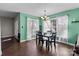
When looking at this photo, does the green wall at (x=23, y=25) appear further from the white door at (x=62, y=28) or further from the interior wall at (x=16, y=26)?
the white door at (x=62, y=28)

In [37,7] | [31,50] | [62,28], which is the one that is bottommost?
→ [31,50]

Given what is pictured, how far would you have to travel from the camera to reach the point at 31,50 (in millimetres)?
1781

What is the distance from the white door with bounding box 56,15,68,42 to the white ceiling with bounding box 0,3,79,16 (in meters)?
0.19

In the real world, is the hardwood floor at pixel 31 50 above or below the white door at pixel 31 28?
below

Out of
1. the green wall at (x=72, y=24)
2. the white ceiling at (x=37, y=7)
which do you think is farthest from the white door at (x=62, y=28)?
the white ceiling at (x=37, y=7)

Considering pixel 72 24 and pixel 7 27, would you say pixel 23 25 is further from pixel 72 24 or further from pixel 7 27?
pixel 72 24

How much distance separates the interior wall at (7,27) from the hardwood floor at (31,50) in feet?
0.63

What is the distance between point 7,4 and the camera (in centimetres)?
160

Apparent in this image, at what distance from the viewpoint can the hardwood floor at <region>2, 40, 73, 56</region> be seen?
171 cm

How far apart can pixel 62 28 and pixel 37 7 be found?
64 cm

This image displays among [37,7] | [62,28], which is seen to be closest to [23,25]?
[37,7]

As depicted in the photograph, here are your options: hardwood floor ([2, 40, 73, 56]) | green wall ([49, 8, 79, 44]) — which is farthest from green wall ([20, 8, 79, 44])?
hardwood floor ([2, 40, 73, 56])

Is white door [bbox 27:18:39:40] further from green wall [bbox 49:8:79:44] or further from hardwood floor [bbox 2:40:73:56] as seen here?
green wall [bbox 49:8:79:44]

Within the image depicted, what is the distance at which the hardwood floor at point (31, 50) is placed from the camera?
5.60 ft
